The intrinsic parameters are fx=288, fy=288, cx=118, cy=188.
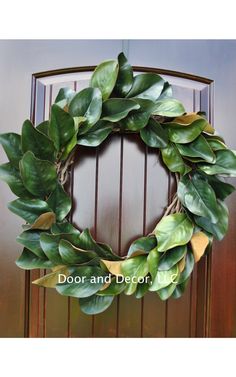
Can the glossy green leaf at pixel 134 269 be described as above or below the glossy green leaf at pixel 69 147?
below

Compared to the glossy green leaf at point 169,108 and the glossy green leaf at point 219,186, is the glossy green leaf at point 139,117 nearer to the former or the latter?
the glossy green leaf at point 169,108

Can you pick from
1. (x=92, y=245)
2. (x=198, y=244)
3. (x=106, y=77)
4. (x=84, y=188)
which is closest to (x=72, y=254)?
(x=92, y=245)

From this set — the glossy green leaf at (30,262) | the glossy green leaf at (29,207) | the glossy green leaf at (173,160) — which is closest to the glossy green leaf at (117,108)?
the glossy green leaf at (173,160)

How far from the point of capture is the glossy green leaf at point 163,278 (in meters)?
0.58

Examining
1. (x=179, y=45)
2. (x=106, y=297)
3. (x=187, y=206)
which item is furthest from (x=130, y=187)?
(x=179, y=45)

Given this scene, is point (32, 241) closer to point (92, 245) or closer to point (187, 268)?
point (92, 245)

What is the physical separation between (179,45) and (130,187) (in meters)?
0.34

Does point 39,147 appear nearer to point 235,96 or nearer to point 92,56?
point 92,56

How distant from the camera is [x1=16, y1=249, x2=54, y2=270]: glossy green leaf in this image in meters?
0.59

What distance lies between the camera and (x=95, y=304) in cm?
60

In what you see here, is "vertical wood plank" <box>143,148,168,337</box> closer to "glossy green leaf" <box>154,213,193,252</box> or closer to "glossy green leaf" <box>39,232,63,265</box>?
"glossy green leaf" <box>154,213,193,252</box>

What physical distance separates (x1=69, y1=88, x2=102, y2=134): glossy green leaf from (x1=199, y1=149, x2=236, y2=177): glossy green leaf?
245mm

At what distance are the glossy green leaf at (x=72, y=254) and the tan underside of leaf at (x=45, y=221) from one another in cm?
5

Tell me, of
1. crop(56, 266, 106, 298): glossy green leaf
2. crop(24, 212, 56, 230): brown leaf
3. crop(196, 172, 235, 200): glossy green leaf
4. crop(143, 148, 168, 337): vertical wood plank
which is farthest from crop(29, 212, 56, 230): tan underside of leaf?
crop(196, 172, 235, 200): glossy green leaf
